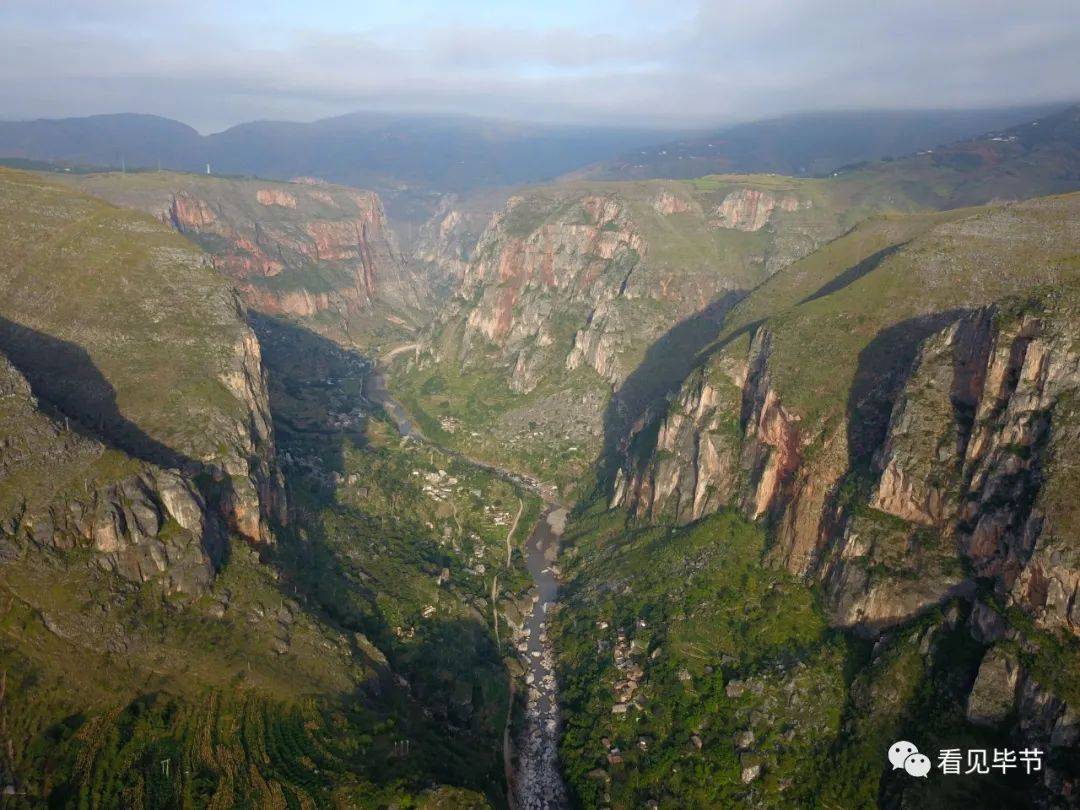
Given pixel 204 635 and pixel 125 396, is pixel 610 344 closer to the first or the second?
pixel 125 396

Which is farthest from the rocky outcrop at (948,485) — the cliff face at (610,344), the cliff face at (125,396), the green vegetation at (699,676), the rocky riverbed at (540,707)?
the cliff face at (125,396)

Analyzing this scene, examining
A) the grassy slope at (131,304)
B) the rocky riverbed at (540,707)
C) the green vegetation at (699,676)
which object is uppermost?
the grassy slope at (131,304)

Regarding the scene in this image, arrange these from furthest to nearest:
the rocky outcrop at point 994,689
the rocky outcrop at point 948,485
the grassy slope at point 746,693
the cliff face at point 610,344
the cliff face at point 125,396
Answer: the cliff face at point 610,344 → the cliff face at point 125,396 → the rocky outcrop at point 948,485 → the grassy slope at point 746,693 → the rocky outcrop at point 994,689

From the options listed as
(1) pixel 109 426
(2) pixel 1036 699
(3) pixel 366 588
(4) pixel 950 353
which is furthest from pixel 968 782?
(1) pixel 109 426

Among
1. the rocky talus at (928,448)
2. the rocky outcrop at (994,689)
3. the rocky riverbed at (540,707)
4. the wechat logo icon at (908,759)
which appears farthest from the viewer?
the rocky riverbed at (540,707)

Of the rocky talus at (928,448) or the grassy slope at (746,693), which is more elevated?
the rocky talus at (928,448)

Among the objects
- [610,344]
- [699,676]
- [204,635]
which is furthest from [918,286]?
[204,635]

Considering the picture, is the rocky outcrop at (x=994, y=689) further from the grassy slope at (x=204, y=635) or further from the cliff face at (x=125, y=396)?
the cliff face at (x=125, y=396)
